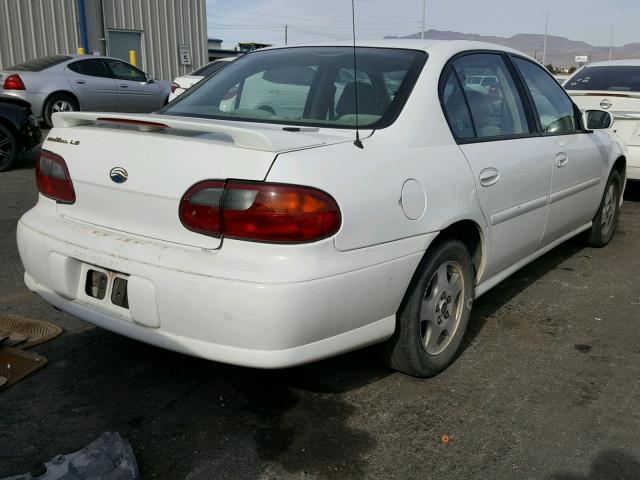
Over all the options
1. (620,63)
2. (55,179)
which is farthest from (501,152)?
(620,63)

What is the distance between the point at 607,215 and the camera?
5.20 m

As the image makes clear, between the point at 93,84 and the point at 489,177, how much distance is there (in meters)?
11.0

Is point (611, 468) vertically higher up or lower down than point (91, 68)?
lower down

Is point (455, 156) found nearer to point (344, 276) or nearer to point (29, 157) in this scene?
point (344, 276)

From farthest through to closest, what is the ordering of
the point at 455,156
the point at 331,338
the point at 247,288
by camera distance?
1. the point at 455,156
2. the point at 331,338
3. the point at 247,288

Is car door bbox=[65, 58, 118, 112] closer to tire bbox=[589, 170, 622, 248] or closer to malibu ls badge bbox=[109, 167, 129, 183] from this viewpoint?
tire bbox=[589, 170, 622, 248]

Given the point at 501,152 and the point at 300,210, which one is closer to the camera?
the point at 300,210

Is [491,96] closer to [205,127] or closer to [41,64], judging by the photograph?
[205,127]

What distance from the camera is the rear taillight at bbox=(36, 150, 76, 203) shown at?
274cm

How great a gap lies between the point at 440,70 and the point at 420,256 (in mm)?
979

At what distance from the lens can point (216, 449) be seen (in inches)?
95.6

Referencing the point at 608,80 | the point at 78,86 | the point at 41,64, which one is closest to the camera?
the point at 608,80

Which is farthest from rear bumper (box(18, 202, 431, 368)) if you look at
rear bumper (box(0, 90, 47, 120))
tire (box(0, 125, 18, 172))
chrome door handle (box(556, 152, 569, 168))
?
rear bumper (box(0, 90, 47, 120))

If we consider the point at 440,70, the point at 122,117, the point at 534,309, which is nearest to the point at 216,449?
the point at 122,117
